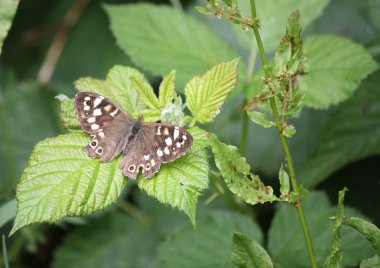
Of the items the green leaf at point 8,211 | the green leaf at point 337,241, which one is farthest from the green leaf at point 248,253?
the green leaf at point 8,211

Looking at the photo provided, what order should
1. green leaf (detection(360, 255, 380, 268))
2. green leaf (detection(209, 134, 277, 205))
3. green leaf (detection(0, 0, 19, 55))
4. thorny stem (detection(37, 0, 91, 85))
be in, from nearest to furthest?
1. green leaf (detection(209, 134, 277, 205))
2. green leaf (detection(360, 255, 380, 268))
3. green leaf (detection(0, 0, 19, 55))
4. thorny stem (detection(37, 0, 91, 85))

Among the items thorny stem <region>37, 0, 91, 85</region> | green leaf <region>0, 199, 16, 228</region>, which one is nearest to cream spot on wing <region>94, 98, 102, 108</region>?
green leaf <region>0, 199, 16, 228</region>

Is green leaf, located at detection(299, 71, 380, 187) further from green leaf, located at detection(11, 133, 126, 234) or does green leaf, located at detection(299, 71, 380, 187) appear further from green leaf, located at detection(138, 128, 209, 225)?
green leaf, located at detection(11, 133, 126, 234)

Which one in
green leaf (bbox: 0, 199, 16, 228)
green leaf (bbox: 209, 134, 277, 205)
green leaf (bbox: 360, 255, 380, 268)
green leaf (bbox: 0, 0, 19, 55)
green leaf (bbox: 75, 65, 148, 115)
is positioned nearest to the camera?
green leaf (bbox: 209, 134, 277, 205)

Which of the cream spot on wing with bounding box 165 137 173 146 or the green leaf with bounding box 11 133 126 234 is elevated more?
the cream spot on wing with bounding box 165 137 173 146

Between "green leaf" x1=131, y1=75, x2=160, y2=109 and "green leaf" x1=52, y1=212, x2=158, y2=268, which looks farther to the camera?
"green leaf" x1=52, y1=212, x2=158, y2=268

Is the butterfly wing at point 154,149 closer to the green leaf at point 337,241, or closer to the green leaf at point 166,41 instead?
the green leaf at point 337,241
